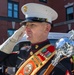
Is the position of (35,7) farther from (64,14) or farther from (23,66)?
(64,14)

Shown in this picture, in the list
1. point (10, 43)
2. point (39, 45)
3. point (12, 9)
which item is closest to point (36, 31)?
point (39, 45)

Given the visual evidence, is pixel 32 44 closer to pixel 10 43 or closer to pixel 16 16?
pixel 10 43

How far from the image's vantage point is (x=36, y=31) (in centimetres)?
240

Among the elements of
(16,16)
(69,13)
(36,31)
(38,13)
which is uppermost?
(69,13)

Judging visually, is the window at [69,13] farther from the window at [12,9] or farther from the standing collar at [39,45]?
the standing collar at [39,45]

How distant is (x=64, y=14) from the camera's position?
25141 millimetres

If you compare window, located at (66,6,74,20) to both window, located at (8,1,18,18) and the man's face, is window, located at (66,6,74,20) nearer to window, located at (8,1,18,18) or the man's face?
window, located at (8,1,18,18)

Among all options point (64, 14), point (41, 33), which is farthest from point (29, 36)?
point (64, 14)

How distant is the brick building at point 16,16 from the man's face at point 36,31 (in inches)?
798

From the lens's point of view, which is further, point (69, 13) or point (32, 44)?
point (69, 13)

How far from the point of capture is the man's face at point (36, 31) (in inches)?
94.2

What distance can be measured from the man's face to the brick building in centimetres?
2027

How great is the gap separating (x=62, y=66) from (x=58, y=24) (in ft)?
78.1

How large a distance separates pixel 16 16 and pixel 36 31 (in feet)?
72.4
